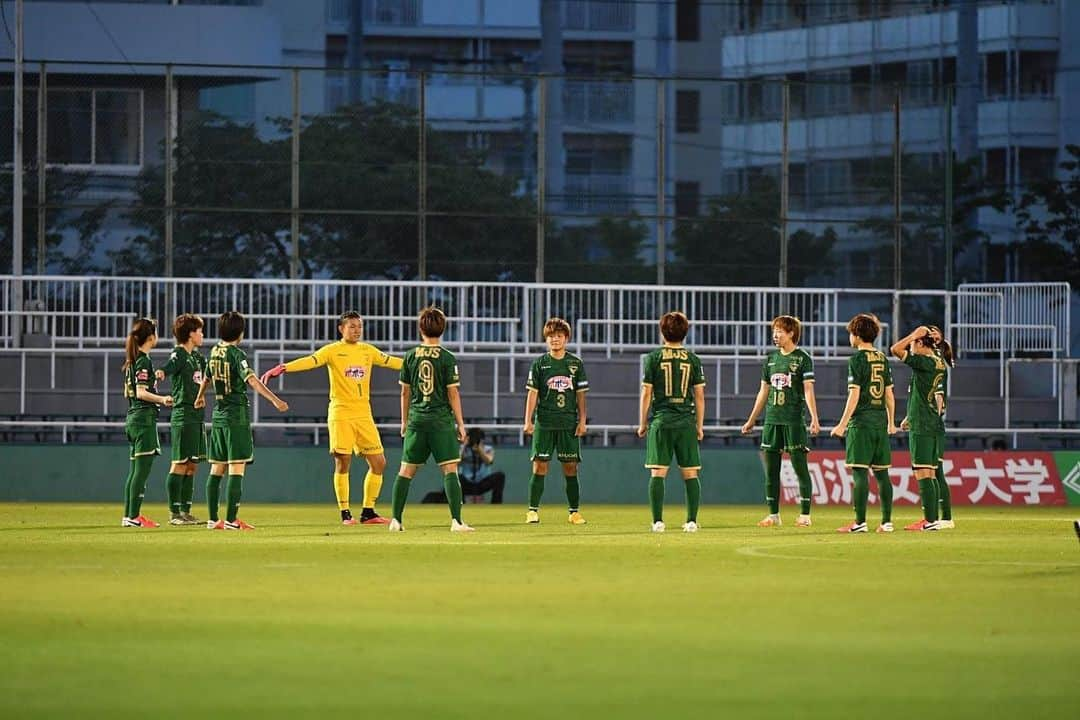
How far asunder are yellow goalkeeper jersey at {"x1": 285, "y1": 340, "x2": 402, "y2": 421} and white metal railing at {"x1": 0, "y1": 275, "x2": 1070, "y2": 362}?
41.9 ft

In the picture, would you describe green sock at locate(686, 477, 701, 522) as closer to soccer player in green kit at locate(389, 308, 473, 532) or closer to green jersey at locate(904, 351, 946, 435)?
green jersey at locate(904, 351, 946, 435)

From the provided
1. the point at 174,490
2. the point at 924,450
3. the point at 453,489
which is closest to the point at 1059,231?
the point at 924,450

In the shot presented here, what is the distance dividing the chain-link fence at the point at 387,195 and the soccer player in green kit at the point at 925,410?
19684 millimetres

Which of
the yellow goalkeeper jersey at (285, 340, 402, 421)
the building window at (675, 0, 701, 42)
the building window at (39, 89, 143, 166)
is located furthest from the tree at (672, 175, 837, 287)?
the building window at (675, 0, 701, 42)

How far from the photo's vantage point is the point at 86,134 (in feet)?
130

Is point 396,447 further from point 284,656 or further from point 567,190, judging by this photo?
point 284,656

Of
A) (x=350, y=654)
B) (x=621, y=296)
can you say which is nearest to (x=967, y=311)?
(x=621, y=296)

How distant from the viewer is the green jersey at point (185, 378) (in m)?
21.6

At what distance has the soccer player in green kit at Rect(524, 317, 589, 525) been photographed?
915 inches

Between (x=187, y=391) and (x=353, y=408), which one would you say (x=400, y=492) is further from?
(x=187, y=391)

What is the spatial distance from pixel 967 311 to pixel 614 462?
32.1 ft

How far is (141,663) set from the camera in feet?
32.5

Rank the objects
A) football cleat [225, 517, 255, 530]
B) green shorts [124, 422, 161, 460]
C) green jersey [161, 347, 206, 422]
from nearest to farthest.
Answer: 1. football cleat [225, 517, 255, 530]
2. green shorts [124, 422, 161, 460]
3. green jersey [161, 347, 206, 422]

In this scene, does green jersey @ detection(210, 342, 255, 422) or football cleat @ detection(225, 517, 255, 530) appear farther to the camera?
football cleat @ detection(225, 517, 255, 530)
